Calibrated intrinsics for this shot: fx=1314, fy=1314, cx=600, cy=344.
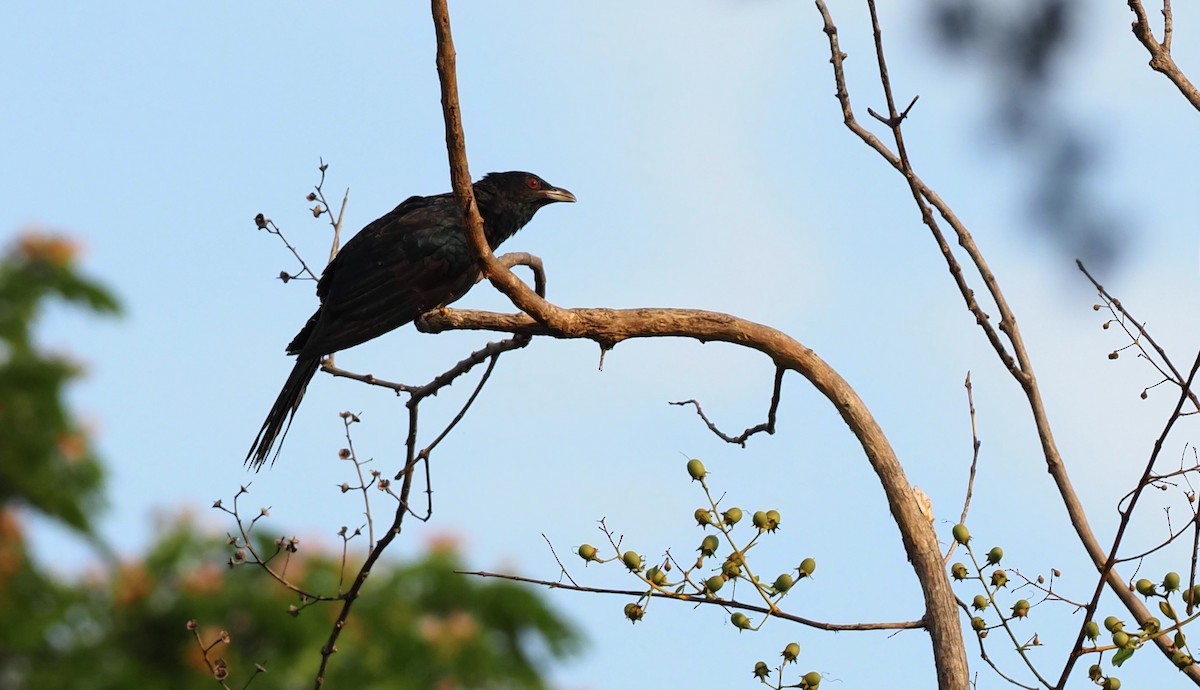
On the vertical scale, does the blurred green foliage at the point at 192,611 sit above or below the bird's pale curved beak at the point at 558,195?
above

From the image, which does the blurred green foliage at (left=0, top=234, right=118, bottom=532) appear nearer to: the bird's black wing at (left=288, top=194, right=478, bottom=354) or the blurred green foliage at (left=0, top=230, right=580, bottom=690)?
the blurred green foliage at (left=0, top=230, right=580, bottom=690)

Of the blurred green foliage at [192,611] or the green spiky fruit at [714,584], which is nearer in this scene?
the green spiky fruit at [714,584]

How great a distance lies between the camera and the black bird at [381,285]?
16.8 feet

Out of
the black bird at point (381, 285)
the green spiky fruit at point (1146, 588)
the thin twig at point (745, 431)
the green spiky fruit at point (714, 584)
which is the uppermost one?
the black bird at point (381, 285)

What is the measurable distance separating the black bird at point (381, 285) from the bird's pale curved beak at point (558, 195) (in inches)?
24.5

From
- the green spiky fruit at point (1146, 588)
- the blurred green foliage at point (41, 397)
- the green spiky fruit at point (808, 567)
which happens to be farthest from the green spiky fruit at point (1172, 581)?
the blurred green foliage at point (41, 397)

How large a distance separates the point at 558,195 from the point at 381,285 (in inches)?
49.0

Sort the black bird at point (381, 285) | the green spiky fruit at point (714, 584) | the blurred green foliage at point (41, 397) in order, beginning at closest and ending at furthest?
the green spiky fruit at point (714, 584) → the black bird at point (381, 285) → the blurred green foliage at point (41, 397)

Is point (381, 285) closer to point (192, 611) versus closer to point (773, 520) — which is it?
point (773, 520)

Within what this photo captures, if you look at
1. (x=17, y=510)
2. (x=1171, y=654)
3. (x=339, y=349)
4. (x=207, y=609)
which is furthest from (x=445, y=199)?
(x=17, y=510)

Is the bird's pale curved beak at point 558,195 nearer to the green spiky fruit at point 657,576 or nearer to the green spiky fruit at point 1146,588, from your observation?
the green spiky fruit at point 657,576

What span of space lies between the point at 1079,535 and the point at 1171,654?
56cm

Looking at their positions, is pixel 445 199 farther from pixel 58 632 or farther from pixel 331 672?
pixel 58 632

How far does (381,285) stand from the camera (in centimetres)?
522
